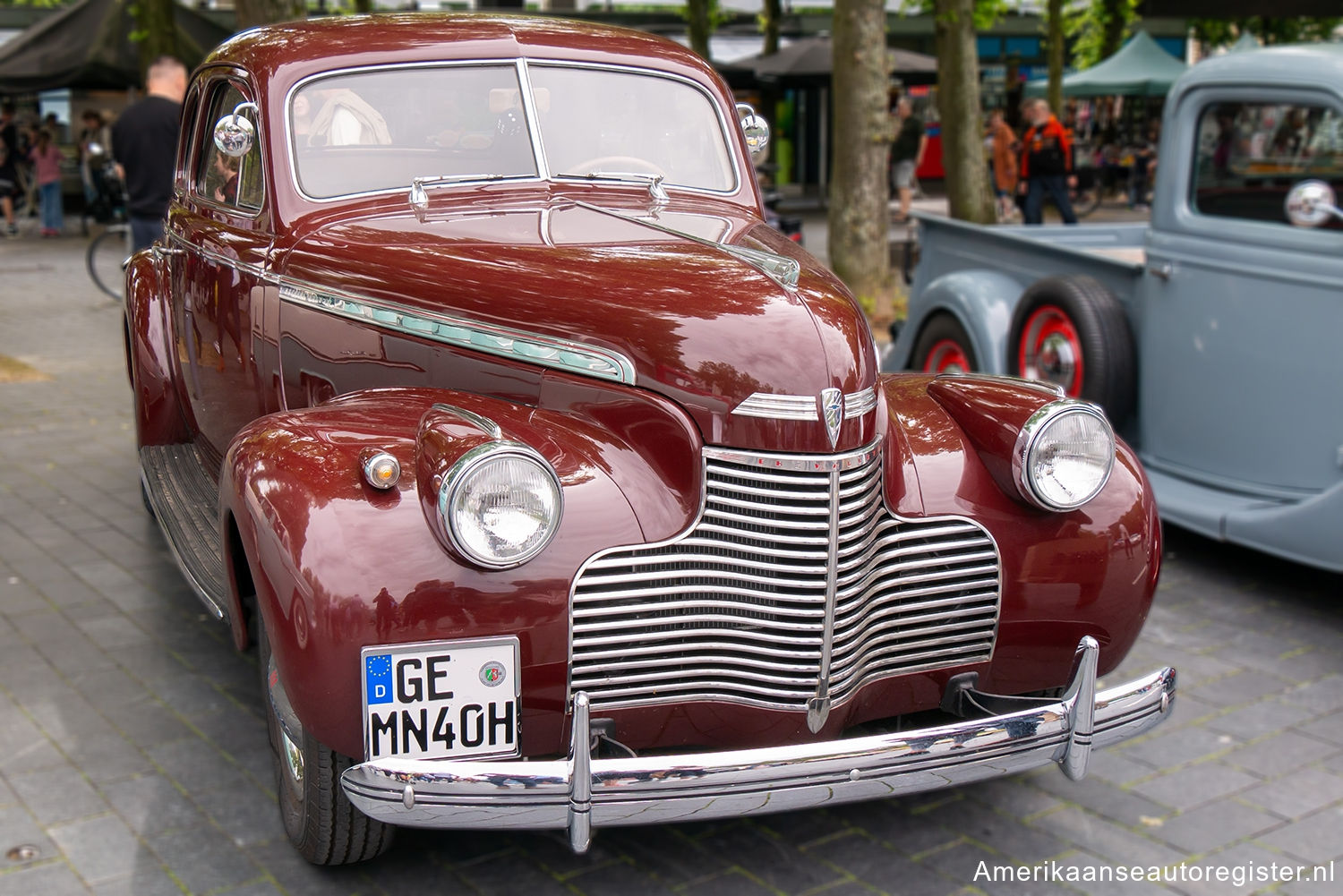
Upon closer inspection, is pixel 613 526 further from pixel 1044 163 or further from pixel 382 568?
pixel 1044 163

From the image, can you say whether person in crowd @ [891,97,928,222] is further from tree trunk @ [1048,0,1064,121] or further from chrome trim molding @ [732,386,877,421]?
chrome trim molding @ [732,386,877,421]

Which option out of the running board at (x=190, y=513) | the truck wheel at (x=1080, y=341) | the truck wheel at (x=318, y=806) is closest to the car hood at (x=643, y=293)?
the running board at (x=190, y=513)

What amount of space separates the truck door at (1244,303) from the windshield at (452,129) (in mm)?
2272

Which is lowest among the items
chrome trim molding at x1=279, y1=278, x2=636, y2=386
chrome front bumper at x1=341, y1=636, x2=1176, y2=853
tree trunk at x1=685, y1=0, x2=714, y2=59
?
chrome front bumper at x1=341, y1=636, x2=1176, y2=853

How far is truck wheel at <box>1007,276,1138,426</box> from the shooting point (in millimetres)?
5113

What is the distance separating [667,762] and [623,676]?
0.25 meters

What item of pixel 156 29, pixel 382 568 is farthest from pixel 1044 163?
pixel 382 568

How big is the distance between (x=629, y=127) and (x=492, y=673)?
1.99 metres

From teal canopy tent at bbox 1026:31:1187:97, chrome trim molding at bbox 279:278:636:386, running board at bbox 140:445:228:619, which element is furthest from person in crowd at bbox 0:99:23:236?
teal canopy tent at bbox 1026:31:1187:97

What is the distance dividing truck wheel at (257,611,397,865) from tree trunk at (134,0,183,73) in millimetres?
13967

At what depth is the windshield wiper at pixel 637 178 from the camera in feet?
12.1

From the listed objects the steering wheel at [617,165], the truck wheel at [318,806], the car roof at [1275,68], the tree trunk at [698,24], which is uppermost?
the tree trunk at [698,24]

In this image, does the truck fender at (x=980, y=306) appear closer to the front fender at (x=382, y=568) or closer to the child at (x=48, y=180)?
the front fender at (x=382, y=568)

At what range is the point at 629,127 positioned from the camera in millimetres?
3895
